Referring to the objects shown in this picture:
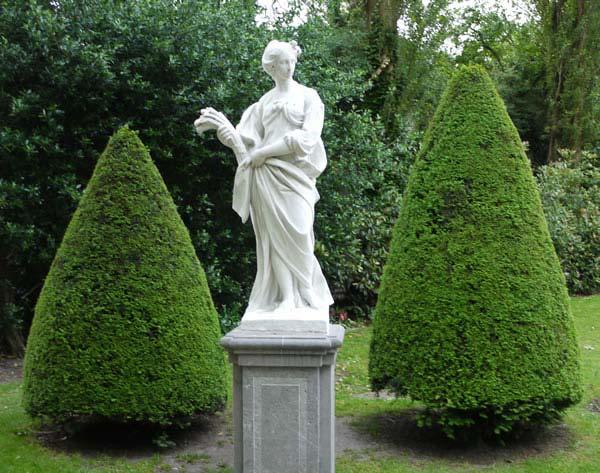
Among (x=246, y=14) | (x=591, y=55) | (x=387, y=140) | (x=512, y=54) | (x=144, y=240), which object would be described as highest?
(x=512, y=54)

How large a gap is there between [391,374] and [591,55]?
1476 centimetres

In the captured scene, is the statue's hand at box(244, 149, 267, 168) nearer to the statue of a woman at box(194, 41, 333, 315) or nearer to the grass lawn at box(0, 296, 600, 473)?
the statue of a woman at box(194, 41, 333, 315)

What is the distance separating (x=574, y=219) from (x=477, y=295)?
11.4m

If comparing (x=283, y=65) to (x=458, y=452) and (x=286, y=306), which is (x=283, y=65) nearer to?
(x=286, y=306)

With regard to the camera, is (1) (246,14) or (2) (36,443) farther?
(1) (246,14)

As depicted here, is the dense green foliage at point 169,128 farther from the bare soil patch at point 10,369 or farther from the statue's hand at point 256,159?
the statue's hand at point 256,159

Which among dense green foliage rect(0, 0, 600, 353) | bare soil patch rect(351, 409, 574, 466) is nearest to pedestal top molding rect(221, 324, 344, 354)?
bare soil patch rect(351, 409, 574, 466)

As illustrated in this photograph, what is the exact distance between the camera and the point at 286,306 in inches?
201

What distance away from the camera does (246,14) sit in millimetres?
10227

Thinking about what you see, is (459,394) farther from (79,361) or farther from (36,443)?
(36,443)

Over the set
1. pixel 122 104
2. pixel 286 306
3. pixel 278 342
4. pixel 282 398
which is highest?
pixel 122 104

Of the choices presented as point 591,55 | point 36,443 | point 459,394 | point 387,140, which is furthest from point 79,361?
point 591,55

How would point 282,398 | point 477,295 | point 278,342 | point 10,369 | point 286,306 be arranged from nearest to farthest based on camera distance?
point 278,342 → point 282,398 → point 286,306 → point 477,295 → point 10,369

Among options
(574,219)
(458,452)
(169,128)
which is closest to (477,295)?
(458,452)
